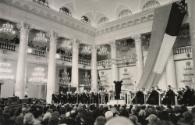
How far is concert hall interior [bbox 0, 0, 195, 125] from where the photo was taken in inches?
548

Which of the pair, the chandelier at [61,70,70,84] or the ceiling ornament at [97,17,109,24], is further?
the chandelier at [61,70,70,84]

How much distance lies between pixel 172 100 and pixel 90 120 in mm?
8445

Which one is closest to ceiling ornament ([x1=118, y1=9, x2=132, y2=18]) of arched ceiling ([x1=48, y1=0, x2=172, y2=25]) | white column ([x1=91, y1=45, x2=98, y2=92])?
arched ceiling ([x1=48, y1=0, x2=172, y2=25])

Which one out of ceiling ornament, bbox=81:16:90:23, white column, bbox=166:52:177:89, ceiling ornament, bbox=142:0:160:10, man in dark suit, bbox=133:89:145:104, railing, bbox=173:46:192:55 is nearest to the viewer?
man in dark suit, bbox=133:89:145:104

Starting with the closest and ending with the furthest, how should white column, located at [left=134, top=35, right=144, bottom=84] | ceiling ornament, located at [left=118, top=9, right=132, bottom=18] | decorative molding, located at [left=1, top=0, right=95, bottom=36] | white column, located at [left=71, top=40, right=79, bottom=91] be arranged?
decorative molding, located at [left=1, top=0, right=95, bottom=36] < white column, located at [left=134, top=35, right=144, bottom=84] < white column, located at [left=71, top=40, right=79, bottom=91] < ceiling ornament, located at [left=118, top=9, right=132, bottom=18]

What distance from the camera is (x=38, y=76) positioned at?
70.6ft

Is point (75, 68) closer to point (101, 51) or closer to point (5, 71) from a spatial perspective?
point (101, 51)

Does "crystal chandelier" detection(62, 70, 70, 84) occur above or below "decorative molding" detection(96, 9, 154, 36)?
below

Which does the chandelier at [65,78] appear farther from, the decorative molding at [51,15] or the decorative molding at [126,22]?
the decorative molding at [126,22]

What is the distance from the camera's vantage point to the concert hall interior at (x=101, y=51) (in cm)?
1393

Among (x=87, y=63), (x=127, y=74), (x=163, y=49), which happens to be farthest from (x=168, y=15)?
(x=87, y=63)

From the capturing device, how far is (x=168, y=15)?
45.8 ft

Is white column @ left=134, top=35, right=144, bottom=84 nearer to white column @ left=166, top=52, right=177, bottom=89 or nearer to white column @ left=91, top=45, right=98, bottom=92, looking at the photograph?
white column @ left=166, top=52, right=177, bottom=89

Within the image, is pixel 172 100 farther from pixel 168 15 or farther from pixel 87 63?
pixel 87 63
